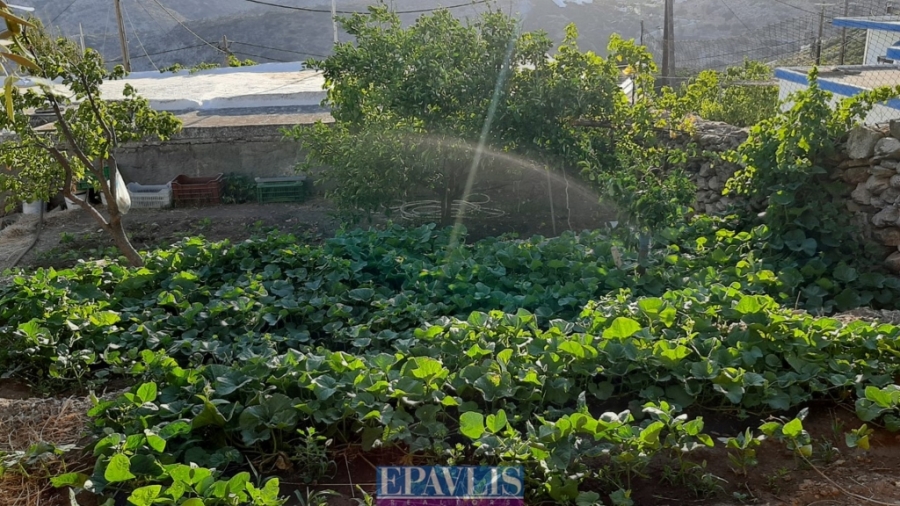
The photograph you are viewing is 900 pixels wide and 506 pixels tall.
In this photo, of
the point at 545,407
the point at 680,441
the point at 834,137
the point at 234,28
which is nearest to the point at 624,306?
the point at 545,407

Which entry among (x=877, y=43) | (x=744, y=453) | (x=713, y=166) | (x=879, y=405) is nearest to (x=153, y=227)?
(x=713, y=166)

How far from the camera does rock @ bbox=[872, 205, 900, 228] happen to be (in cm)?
500

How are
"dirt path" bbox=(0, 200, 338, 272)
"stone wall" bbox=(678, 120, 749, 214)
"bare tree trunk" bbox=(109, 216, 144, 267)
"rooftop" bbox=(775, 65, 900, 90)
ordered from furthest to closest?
"rooftop" bbox=(775, 65, 900, 90), "dirt path" bbox=(0, 200, 338, 272), "stone wall" bbox=(678, 120, 749, 214), "bare tree trunk" bbox=(109, 216, 144, 267)

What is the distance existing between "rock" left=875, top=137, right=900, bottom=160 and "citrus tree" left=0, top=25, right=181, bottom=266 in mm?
5642

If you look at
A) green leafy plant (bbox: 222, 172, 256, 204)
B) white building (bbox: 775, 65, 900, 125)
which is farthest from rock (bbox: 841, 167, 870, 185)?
green leafy plant (bbox: 222, 172, 256, 204)

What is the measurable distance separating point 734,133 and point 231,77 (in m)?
11.9

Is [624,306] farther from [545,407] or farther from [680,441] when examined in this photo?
[680,441]

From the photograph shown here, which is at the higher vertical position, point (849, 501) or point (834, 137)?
point (834, 137)

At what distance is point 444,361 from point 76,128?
474 cm

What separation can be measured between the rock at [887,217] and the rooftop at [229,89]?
957 cm

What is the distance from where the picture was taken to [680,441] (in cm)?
254

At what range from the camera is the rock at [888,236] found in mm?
5035

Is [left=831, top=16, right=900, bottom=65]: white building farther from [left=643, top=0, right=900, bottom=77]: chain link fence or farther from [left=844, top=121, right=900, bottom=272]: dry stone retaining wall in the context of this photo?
[left=844, top=121, right=900, bottom=272]: dry stone retaining wall

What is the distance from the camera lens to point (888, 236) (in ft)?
16.7
